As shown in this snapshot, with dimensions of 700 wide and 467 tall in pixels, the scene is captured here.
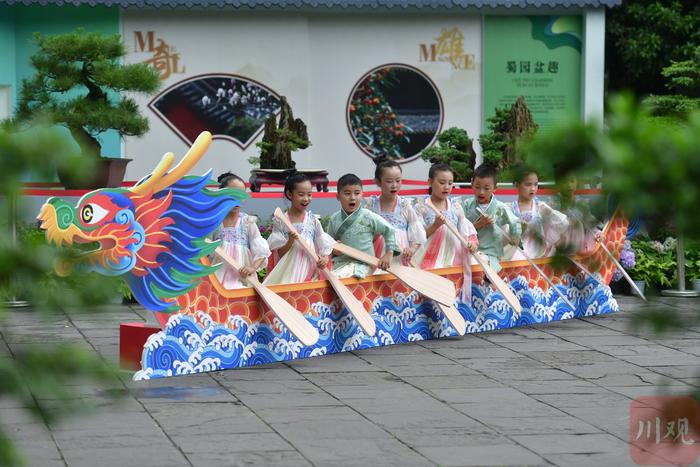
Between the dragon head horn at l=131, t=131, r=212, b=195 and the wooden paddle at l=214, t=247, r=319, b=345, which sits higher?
the dragon head horn at l=131, t=131, r=212, b=195

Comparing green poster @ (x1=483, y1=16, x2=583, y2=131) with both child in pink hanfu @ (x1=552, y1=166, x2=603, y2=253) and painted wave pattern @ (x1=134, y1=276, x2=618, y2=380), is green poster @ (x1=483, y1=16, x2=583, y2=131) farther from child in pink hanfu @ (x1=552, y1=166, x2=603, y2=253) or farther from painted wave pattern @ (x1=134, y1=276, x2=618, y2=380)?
child in pink hanfu @ (x1=552, y1=166, x2=603, y2=253)

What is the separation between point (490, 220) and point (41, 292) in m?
7.57

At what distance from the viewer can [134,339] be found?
300 inches

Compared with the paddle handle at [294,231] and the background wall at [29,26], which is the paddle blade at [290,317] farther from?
the background wall at [29,26]

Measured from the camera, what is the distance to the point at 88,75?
12.2m

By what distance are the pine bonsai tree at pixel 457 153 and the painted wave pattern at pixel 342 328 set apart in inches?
137

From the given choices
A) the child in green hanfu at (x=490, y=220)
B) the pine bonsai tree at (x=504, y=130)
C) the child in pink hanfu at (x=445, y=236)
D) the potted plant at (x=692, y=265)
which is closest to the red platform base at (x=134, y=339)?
the child in pink hanfu at (x=445, y=236)

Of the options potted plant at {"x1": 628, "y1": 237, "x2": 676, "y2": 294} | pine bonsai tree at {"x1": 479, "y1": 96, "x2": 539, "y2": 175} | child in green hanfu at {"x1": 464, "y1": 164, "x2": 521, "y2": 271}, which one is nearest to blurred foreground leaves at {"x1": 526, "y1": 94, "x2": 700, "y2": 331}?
child in green hanfu at {"x1": 464, "y1": 164, "x2": 521, "y2": 271}

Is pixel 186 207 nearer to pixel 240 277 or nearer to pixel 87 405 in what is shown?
pixel 240 277

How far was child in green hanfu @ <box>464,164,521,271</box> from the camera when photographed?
9.64 m

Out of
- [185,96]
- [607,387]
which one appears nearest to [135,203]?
[607,387]

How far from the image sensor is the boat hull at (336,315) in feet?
24.4

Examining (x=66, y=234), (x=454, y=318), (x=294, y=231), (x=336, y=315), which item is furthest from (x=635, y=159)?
(x=454, y=318)

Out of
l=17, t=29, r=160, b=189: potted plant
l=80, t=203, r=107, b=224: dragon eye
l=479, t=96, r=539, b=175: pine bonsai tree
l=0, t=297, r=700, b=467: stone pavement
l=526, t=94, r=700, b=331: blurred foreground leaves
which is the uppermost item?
l=17, t=29, r=160, b=189: potted plant
